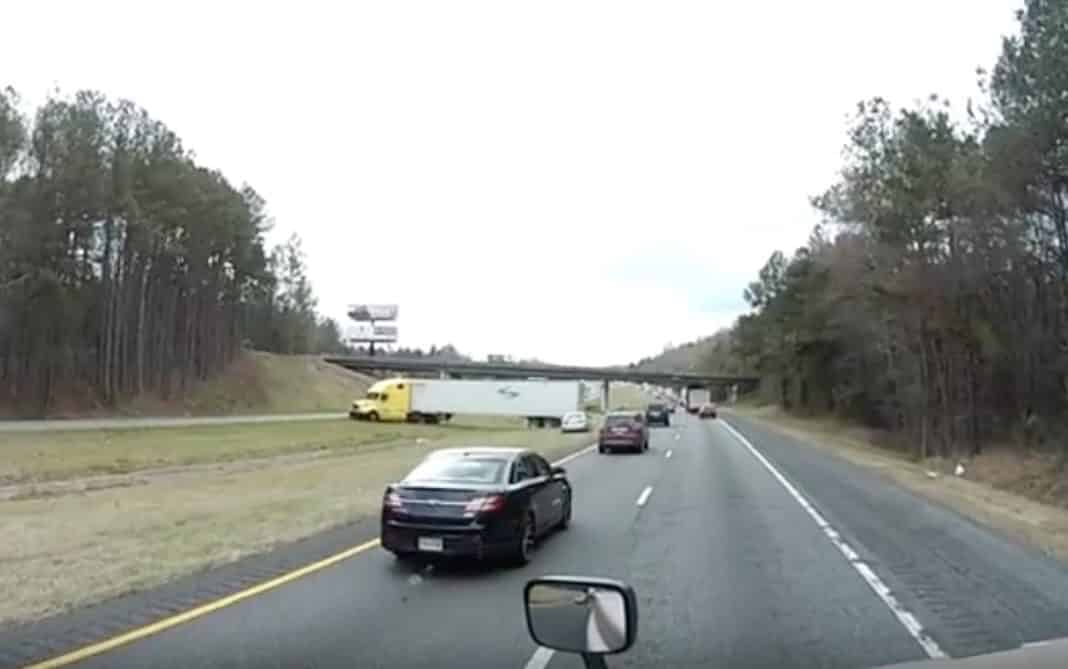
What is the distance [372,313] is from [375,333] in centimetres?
287

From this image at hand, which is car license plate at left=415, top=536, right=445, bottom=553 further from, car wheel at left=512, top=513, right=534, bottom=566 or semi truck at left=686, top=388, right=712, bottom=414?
semi truck at left=686, top=388, right=712, bottom=414

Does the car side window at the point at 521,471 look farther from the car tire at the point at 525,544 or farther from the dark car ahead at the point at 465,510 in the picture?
the car tire at the point at 525,544

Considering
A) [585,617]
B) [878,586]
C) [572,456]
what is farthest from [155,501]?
[572,456]

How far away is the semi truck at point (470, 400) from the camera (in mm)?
72625

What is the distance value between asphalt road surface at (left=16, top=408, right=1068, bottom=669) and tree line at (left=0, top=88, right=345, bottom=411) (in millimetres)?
61461

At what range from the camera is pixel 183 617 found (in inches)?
378

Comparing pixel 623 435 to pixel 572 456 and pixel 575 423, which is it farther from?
pixel 575 423

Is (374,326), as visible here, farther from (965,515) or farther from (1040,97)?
(965,515)

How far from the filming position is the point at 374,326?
502ft

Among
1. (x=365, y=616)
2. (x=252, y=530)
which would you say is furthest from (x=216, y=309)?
(x=365, y=616)

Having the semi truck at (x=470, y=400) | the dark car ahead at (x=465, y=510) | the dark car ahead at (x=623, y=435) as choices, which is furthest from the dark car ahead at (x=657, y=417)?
the dark car ahead at (x=465, y=510)

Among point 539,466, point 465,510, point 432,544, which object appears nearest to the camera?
point 432,544

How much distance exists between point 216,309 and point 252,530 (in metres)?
87.9

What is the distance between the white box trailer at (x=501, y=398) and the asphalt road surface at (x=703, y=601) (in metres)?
52.7
